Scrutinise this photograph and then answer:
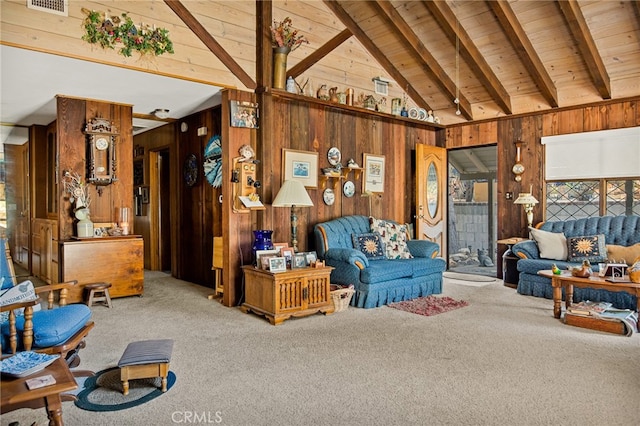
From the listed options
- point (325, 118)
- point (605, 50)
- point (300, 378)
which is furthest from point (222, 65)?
point (605, 50)

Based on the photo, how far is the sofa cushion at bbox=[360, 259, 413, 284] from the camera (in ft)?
15.3

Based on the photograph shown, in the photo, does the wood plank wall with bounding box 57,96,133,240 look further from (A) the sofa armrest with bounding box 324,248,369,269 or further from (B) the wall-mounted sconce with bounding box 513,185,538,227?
(B) the wall-mounted sconce with bounding box 513,185,538,227

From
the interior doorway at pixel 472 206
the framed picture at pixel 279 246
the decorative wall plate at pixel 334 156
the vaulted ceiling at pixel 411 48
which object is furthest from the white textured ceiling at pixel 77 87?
the interior doorway at pixel 472 206

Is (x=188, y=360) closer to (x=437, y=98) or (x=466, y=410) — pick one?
(x=466, y=410)

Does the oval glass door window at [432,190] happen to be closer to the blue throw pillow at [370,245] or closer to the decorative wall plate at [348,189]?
the decorative wall plate at [348,189]

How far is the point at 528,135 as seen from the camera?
6.25m

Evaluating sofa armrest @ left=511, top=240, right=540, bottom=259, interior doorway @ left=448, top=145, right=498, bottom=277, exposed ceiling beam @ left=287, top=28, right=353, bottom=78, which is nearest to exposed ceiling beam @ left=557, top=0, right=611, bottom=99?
sofa armrest @ left=511, top=240, right=540, bottom=259

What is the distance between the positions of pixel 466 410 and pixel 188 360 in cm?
190

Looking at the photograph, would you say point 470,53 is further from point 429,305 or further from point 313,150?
point 429,305

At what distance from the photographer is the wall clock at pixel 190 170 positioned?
5979 mm

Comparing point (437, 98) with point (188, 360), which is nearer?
point (188, 360)

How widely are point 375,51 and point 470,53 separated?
132 centimetres

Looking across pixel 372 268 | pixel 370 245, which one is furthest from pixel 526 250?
pixel 372 268

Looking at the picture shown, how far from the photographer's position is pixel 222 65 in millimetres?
4516
